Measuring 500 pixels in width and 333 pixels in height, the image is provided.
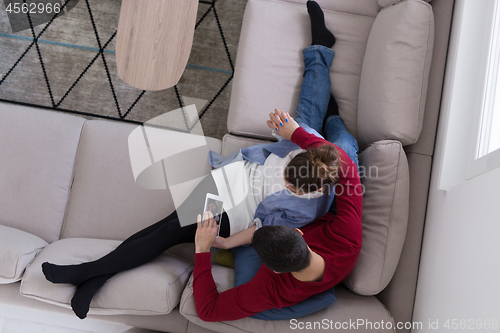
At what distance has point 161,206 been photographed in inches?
68.2

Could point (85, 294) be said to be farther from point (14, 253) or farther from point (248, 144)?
point (248, 144)

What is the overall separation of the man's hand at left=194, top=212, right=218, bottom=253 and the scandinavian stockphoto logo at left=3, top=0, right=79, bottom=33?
177 cm

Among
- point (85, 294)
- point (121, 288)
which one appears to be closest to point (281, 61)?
point (121, 288)

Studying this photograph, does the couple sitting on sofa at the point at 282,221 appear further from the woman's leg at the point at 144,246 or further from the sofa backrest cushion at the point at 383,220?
the sofa backrest cushion at the point at 383,220

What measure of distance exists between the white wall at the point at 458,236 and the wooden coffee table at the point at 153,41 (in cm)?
127

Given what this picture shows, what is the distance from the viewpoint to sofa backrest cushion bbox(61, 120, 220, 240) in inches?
67.6

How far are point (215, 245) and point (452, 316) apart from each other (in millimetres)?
972

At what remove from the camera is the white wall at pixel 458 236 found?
44.4 inches

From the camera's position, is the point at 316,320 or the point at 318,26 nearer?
the point at 316,320

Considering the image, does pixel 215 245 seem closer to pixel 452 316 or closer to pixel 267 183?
pixel 267 183

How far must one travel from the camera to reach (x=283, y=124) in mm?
1597

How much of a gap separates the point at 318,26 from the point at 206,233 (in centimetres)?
118

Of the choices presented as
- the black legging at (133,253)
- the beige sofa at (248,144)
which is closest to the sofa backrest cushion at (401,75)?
the beige sofa at (248,144)

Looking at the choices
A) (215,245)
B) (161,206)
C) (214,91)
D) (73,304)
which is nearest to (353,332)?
(215,245)
